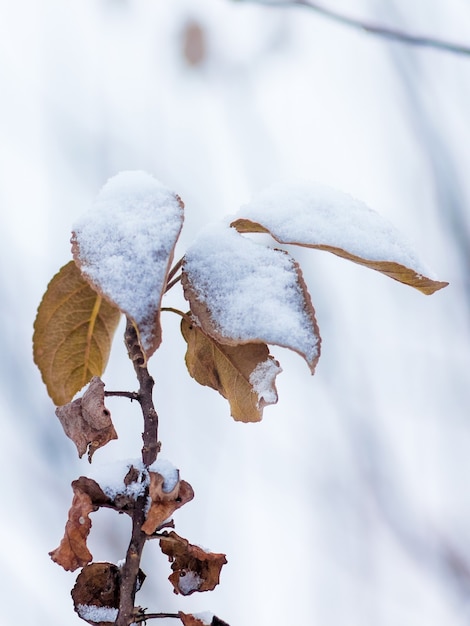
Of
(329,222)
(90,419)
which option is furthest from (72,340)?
(329,222)

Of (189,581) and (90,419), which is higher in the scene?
(90,419)

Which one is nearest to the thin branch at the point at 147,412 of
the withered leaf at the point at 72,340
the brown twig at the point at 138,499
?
the brown twig at the point at 138,499

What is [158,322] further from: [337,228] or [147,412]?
[337,228]

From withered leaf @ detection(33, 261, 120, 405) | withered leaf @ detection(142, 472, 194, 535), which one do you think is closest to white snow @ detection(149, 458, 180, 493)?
withered leaf @ detection(142, 472, 194, 535)

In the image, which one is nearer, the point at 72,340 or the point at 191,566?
the point at 191,566

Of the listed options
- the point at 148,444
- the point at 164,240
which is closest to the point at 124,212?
the point at 164,240

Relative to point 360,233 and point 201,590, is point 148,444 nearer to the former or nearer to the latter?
point 201,590
